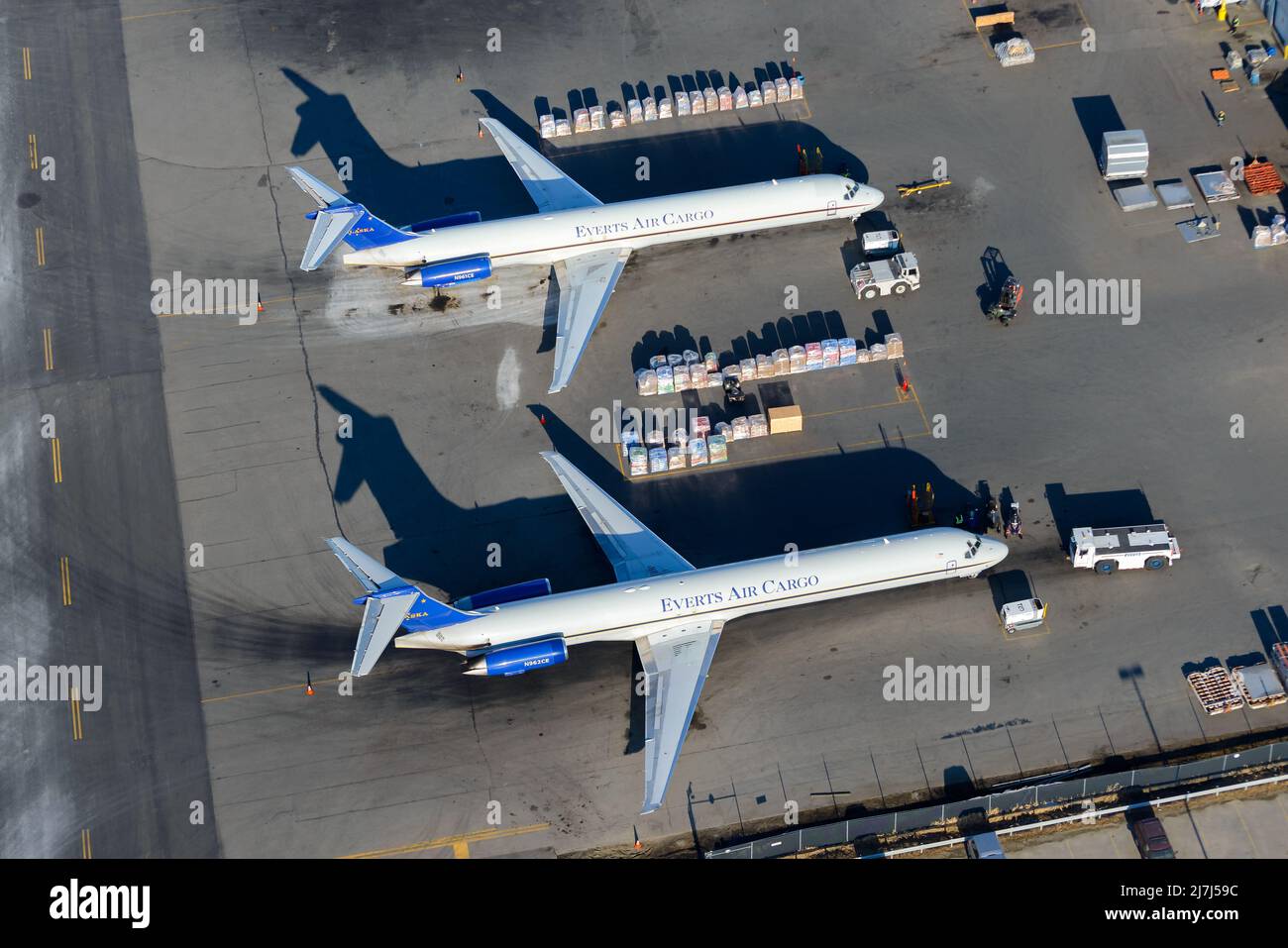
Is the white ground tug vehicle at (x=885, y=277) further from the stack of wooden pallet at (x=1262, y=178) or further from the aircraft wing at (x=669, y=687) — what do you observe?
the aircraft wing at (x=669, y=687)

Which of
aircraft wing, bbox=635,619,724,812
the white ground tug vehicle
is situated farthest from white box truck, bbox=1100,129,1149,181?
aircraft wing, bbox=635,619,724,812

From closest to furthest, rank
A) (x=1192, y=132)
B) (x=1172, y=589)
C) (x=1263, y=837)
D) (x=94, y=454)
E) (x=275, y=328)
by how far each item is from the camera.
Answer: (x=1263, y=837) < (x=1172, y=589) < (x=94, y=454) < (x=275, y=328) < (x=1192, y=132)

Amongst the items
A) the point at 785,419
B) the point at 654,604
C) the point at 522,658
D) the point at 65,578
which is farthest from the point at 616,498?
the point at 65,578

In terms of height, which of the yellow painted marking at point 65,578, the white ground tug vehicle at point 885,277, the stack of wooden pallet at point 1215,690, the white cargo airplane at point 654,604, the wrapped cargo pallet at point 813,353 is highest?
the white ground tug vehicle at point 885,277

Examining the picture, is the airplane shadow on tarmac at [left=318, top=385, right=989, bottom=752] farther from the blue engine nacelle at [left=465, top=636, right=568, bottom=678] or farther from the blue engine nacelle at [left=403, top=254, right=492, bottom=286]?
the blue engine nacelle at [left=403, top=254, right=492, bottom=286]

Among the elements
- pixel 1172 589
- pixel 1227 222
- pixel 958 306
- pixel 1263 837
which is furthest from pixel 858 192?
pixel 1263 837

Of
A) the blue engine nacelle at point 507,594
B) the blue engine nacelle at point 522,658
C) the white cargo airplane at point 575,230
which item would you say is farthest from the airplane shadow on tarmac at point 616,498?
the white cargo airplane at point 575,230

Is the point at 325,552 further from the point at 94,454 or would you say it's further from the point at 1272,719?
the point at 1272,719
